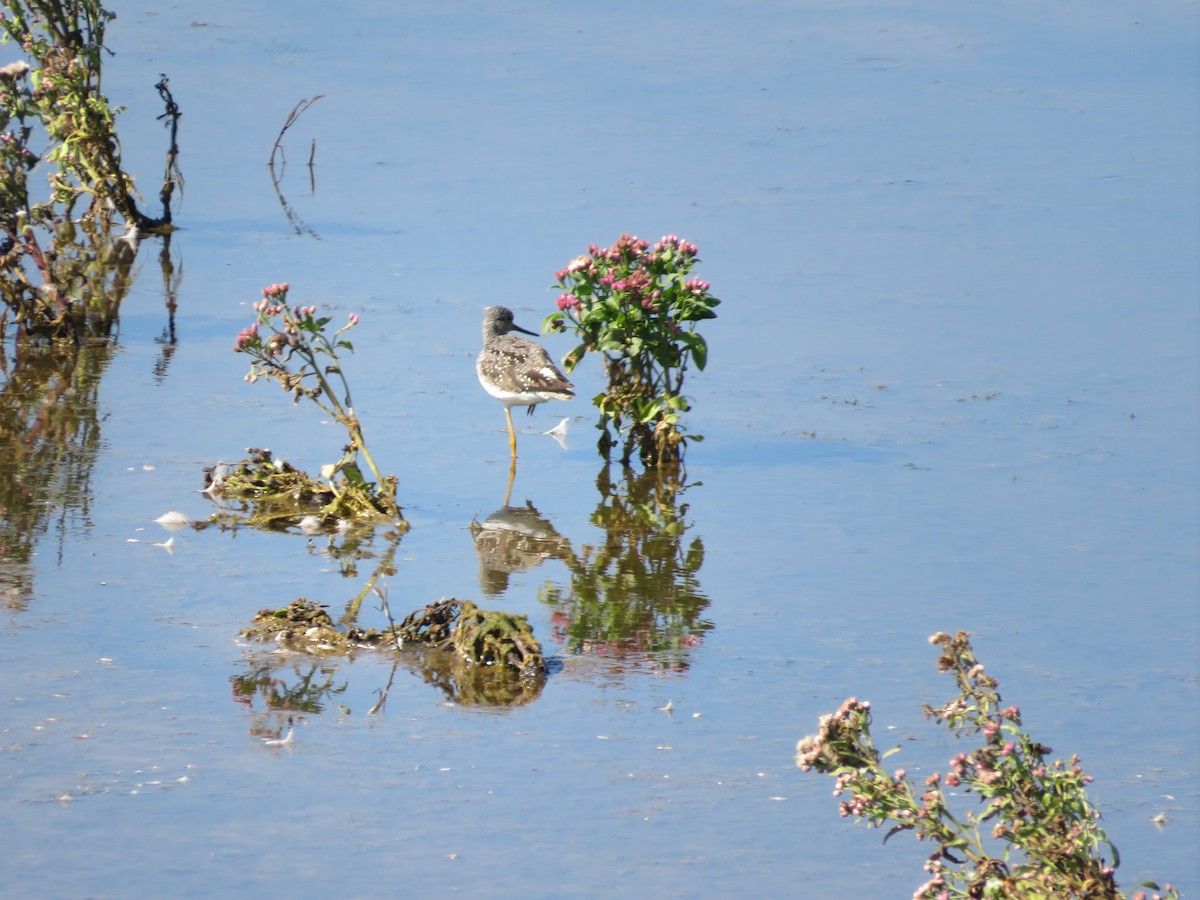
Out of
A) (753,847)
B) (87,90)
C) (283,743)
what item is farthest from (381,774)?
(87,90)

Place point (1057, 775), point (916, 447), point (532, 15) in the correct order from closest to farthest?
point (1057, 775), point (916, 447), point (532, 15)

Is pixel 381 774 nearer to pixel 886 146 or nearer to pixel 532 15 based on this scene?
pixel 886 146

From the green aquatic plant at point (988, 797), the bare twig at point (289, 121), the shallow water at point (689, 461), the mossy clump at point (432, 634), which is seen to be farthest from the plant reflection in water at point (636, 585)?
the bare twig at point (289, 121)

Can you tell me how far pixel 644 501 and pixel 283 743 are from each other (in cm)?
418

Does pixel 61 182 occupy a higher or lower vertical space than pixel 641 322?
higher

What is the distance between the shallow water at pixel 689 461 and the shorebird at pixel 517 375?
17.2 inches

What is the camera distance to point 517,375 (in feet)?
39.7

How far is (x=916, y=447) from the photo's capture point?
12727 mm

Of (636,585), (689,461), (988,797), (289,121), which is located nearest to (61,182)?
(289,121)

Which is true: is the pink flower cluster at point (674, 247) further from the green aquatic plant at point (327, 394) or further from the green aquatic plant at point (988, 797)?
the green aquatic plant at point (988, 797)

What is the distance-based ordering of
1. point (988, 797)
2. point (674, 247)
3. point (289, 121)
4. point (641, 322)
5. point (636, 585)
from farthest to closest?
point (289, 121) < point (674, 247) < point (641, 322) < point (636, 585) < point (988, 797)

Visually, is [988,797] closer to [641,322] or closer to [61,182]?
[641,322]

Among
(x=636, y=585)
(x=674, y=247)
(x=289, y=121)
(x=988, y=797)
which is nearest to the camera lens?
(x=988, y=797)

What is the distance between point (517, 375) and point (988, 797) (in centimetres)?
686
